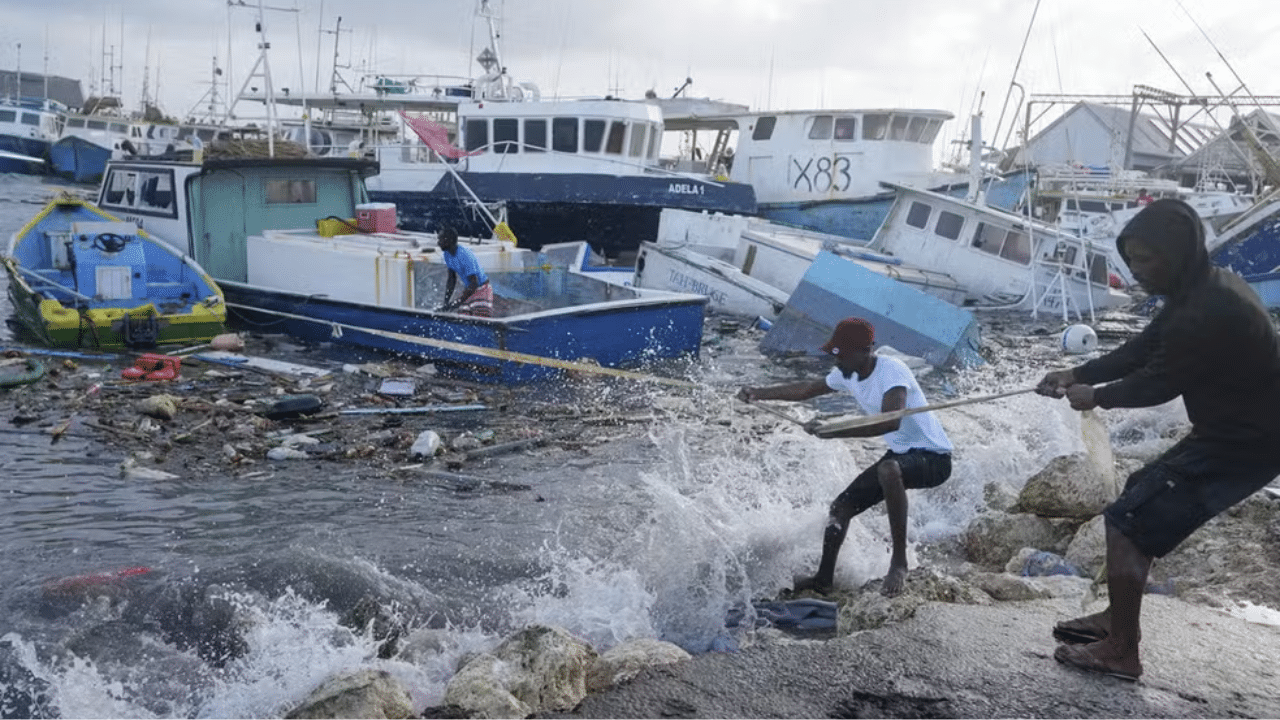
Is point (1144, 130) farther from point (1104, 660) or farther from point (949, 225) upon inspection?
point (1104, 660)

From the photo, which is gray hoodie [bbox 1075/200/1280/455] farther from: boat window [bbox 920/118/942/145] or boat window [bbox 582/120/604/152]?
boat window [bbox 920/118/942/145]

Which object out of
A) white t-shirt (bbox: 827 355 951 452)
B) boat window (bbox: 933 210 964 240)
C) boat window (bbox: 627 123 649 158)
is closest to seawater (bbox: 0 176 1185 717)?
white t-shirt (bbox: 827 355 951 452)

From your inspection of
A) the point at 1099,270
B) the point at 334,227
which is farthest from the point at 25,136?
the point at 1099,270

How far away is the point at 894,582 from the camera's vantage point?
540 centimetres

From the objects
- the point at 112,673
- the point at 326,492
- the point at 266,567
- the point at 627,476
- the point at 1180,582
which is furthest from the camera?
the point at 627,476

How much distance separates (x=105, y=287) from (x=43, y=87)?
67.2m

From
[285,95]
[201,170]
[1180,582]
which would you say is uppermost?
[285,95]

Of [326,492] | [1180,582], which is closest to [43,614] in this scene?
[326,492]

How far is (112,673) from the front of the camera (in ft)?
16.5

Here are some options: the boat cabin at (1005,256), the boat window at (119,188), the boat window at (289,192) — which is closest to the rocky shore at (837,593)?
the boat window at (289,192)

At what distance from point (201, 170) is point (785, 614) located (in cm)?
1222

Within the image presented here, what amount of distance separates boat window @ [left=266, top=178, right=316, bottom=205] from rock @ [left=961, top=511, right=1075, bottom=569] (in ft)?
39.3

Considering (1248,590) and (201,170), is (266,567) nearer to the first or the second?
(1248,590)

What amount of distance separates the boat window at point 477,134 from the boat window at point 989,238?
9913 mm
